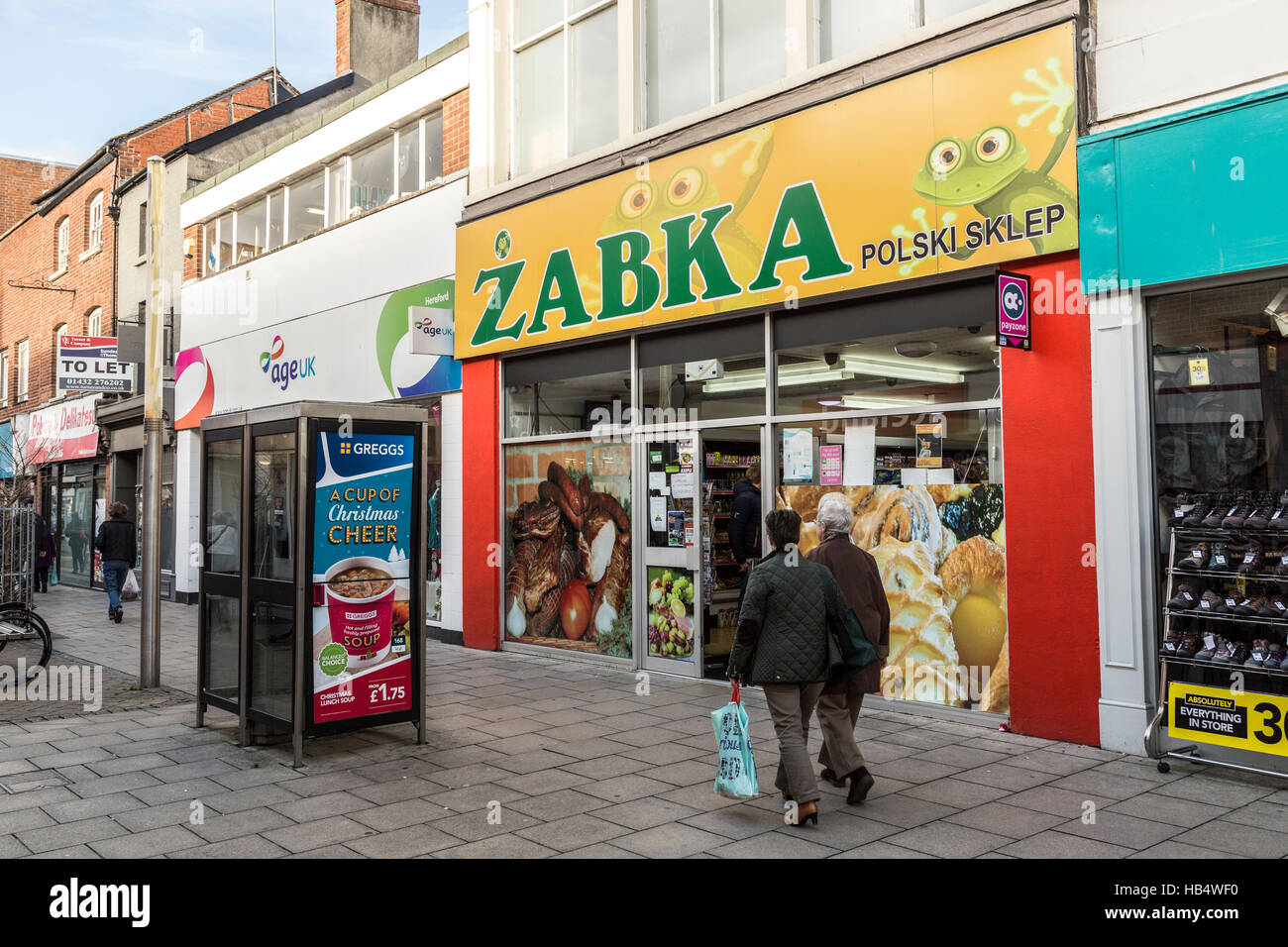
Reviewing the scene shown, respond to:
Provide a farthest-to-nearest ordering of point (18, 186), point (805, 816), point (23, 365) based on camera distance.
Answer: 1. point (18, 186)
2. point (23, 365)
3. point (805, 816)

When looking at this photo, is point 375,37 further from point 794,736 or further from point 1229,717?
point 1229,717

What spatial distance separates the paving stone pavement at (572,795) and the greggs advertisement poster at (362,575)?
0.46 metres

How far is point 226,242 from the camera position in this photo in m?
18.4

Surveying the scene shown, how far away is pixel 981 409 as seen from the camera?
301 inches

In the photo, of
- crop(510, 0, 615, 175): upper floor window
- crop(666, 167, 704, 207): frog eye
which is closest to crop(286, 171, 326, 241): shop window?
crop(510, 0, 615, 175): upper floor window

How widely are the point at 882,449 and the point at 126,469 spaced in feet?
58.9

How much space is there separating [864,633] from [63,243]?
2541 cm

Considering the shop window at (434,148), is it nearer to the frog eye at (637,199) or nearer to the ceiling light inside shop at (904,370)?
the frog eye at (637,199)

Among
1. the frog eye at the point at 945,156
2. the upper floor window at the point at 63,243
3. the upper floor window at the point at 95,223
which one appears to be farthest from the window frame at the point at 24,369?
the frog eye at the point at 945,156

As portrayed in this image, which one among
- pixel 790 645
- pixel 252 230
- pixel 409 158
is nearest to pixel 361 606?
pixel 790 645

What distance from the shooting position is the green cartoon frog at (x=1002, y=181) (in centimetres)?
699

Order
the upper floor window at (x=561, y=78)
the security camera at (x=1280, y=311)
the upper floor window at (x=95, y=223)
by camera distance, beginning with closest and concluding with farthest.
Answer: the security camera at (x=1280, y=311)
the upper floor window at (x=561, y=78)
the upper floor window at (x=95, y=223)
